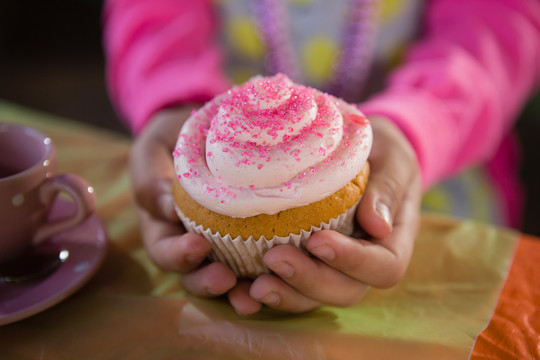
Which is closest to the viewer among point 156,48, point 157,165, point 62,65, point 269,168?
point 269,168

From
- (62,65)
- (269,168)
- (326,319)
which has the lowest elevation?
(62,65)

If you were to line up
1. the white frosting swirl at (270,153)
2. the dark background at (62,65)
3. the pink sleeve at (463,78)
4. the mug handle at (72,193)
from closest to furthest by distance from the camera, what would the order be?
the white frosting swirl at (270,153) → the mug handle at (72,193) → the pink sleeve at (463,78) → the dark background at (62,65)

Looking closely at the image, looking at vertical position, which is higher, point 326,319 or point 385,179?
point 385,179

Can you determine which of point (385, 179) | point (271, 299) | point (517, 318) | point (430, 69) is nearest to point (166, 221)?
point (271, 299)

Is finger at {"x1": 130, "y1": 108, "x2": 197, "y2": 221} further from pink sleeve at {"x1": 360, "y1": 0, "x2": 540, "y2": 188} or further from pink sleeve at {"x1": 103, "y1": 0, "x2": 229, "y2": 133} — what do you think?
pink sleeve at {"x1": 360, "y1": 0, "x2": 540, "y2": 188}

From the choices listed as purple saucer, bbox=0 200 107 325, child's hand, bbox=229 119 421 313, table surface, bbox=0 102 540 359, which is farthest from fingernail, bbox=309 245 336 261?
purple saucer, bbox=0 200 107 325

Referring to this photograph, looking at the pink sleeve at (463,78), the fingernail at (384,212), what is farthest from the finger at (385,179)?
the pink sleeve at (463,78)

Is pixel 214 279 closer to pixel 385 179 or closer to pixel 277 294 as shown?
pixel 277 294

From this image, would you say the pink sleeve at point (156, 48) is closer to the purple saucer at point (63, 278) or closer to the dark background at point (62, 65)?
the purple saucer at point (63, 278)

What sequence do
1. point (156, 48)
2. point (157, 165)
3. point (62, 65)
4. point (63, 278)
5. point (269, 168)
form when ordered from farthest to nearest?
point (62, 65)
point (156, 48)
point (157, 165)
point (63, 278)
point (269, 168)
